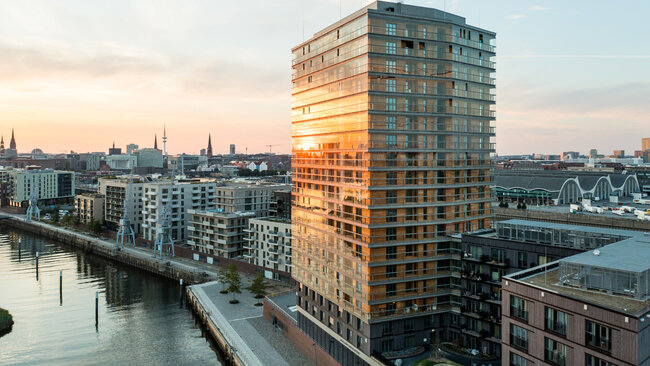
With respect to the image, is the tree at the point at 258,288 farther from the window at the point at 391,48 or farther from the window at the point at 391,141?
the window at the point at 391,48

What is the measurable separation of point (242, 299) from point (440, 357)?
41.6 meters

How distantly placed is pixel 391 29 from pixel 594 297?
30257mm

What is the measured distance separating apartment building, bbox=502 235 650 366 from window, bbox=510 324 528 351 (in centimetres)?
7

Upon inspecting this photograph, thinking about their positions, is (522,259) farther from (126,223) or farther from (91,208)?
(91,208)

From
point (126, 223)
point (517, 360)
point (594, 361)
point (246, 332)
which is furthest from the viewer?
point (126, 223)

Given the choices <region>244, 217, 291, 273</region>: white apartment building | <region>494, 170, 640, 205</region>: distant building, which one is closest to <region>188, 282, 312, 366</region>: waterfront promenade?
<region>244, 217, 291, 273</region>: white apartment building

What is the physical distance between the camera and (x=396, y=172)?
46.8 metres

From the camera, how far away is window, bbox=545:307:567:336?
1152 inches

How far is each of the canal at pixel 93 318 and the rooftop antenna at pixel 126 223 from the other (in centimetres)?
1277

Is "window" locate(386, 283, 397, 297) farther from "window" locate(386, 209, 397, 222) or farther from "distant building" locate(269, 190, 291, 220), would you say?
"distant building" locate(269, 190, 291, 220)

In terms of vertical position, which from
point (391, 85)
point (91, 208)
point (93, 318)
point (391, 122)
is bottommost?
point (93, 318)

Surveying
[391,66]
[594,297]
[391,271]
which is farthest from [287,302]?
[594,297]

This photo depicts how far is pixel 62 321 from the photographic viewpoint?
2837 inches

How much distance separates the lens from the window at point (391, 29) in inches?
1820
